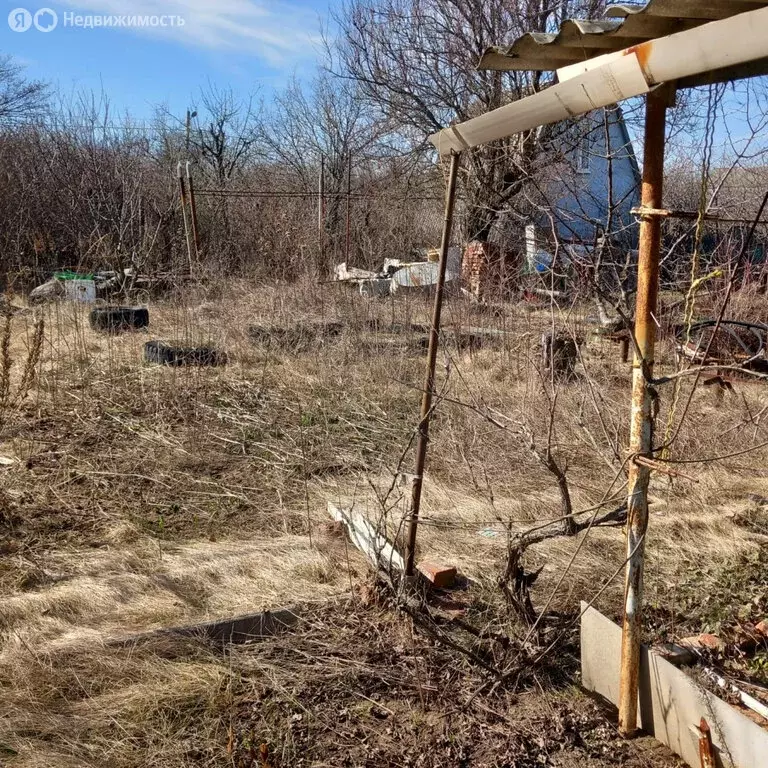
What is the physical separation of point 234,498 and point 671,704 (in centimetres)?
296

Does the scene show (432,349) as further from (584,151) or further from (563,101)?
(584,151)

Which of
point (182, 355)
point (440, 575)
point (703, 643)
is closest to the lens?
point (703, 643)

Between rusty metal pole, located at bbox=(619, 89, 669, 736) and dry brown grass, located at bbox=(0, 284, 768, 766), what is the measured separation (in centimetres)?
20

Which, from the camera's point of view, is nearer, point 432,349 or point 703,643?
point 703,643

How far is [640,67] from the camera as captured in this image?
1908 millimetres

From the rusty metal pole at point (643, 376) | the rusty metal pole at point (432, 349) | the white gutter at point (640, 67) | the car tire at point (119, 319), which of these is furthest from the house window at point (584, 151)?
the car tire at point (119, 319)

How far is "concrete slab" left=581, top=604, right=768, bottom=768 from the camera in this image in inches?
85.7

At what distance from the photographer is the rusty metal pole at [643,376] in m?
2.13

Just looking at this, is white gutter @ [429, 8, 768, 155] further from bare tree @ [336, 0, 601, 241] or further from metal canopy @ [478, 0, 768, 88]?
bare tree @ [336, 0, 601, 241]

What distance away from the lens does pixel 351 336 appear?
7.95 m

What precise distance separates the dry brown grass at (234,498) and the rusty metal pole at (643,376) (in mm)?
205

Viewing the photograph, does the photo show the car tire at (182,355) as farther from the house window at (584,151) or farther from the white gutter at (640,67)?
the white gutter at (640,67)

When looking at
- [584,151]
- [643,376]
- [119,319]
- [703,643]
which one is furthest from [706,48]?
[119,319]

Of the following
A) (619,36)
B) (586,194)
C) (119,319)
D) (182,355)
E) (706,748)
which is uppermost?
(586,194)
